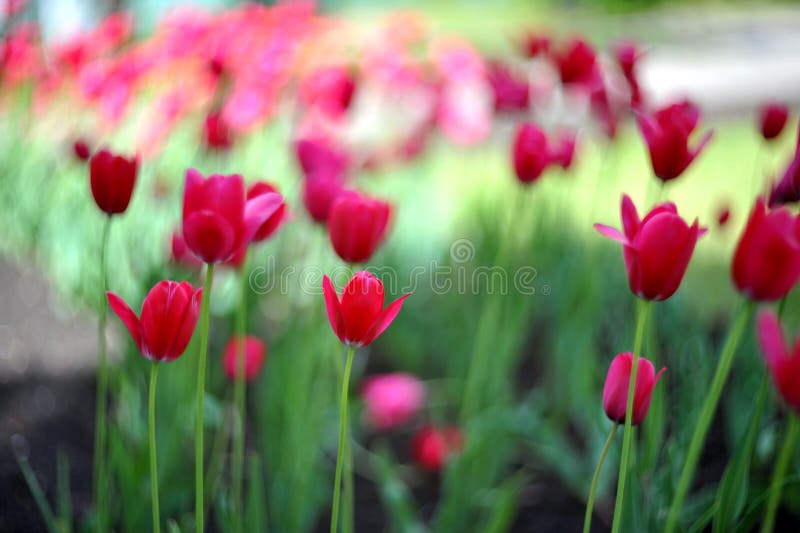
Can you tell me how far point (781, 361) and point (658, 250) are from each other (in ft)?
0.44

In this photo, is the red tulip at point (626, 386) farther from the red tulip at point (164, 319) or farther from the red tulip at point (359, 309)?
the red tulip at point (164, 319)

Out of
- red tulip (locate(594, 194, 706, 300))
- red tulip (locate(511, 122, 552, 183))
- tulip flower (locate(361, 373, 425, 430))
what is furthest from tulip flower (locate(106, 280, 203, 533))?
tulip flower (locate(361, 373, 425, 430))

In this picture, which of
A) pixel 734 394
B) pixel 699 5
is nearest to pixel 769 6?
pixel 699 5

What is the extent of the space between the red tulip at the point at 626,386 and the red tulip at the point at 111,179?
1.74 feet

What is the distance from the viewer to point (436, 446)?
1.55 m

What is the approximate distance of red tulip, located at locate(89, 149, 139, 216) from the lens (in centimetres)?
86

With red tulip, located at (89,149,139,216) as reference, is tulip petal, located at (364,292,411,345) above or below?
below

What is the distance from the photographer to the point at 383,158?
2197mm

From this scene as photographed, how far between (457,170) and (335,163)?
3.14m

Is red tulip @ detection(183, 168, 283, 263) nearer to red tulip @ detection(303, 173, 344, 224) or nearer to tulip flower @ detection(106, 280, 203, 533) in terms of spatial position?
tulip flower @ detection(106, 280, 203, 533)

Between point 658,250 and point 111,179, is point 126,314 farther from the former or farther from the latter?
point 658,250

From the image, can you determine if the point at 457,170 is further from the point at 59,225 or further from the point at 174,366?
the point at 174,366

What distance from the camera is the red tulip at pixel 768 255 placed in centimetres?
67

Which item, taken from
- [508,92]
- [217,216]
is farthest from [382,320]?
[508,92]
